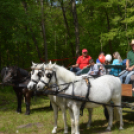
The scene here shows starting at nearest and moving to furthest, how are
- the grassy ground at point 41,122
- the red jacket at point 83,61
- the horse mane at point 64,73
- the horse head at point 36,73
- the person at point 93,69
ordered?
1. the horse mane at point 64,73
2. the horse head at point 36,73
3. the grassy ground at point 41,122
4. the person at point 93,69
5. the red jacket at point 83,61

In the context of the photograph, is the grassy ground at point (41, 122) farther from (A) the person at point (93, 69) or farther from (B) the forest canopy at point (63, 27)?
(B) the forest canopy at point (63, 27)

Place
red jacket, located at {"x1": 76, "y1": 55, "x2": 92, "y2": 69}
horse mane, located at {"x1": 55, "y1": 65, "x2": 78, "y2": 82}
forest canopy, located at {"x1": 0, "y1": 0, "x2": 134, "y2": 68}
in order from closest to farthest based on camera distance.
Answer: horse mane, located at {"x1": 55, "y1": 65, "x2": 78, "y2": 82}, red jacket, located at {"x1": 76, "y1": 55, "x2": 92, "y2": 69}, forest canopy, located at {"x1": 0, "y1": 0, "x2": 134, "y2": 68}

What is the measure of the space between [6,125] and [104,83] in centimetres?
339

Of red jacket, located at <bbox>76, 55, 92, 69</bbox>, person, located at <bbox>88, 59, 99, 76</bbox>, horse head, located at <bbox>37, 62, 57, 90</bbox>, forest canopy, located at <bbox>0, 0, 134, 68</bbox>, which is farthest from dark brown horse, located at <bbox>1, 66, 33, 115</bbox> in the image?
forest canopy, located at <bbox>0, 0, 134, 68</bbox>

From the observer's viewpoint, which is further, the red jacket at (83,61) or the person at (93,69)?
the red jacket at (83,61)

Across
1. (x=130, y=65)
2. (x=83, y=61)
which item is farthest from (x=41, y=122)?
(x=130, y=65)

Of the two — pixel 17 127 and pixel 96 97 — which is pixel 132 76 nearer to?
pixel 96 97

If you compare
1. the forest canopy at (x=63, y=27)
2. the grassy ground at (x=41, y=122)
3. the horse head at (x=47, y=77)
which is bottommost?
the grassy ground at (x=41, y=122)

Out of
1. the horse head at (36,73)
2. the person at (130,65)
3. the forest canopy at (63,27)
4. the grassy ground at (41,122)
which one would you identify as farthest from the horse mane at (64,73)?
the forest canopy at (63,27)

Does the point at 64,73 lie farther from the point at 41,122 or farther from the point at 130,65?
the point at 41,122

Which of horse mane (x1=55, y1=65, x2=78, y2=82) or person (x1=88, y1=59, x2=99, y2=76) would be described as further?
person (x1=88, y1=59, x2=99, y2=76)

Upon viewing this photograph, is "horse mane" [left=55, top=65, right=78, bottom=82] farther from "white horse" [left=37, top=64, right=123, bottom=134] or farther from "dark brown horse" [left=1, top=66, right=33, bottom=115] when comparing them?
"dark brown horse" [left=1, top=66, right=33, bottom=115]

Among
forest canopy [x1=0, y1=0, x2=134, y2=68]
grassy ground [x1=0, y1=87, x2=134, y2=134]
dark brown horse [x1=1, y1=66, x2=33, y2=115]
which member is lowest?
grassy ground [x1=0, y1=87, x2=134, y2=134]

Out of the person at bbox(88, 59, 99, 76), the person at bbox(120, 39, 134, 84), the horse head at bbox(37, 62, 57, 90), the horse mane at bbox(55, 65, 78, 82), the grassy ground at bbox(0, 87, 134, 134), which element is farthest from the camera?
the person at bbox(88, 59, 99, 76)
